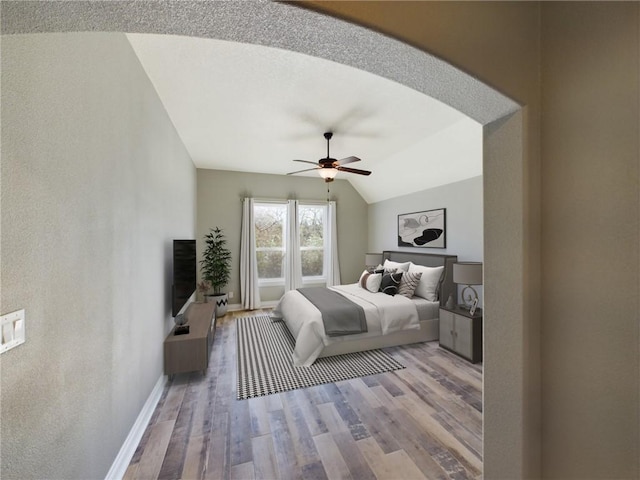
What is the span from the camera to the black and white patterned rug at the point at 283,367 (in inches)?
98.2

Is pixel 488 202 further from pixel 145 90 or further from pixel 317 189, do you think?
pixel 317 189

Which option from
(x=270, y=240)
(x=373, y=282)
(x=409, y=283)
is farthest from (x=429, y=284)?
(x=270, y=240)

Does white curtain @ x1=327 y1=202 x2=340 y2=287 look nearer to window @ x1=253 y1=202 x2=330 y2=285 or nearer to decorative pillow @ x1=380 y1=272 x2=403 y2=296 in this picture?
window @ x1=253 y1=202 x2=330 y2=285

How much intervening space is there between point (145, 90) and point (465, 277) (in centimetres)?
356

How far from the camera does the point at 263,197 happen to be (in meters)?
5.28

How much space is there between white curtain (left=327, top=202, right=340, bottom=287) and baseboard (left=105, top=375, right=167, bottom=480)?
3787 millimetres

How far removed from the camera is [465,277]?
2.92 metres

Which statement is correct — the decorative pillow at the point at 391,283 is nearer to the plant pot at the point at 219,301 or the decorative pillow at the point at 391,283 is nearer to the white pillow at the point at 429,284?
the white pillow at the point at 429,284

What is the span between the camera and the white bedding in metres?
2.91

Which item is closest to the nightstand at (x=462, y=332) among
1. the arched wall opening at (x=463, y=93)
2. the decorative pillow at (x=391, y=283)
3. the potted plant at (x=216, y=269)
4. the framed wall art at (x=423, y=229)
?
the decorative pillow at (x=391, y=283)

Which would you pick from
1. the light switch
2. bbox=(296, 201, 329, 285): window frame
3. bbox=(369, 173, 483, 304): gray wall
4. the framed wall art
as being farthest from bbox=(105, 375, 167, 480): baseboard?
the framed wall art

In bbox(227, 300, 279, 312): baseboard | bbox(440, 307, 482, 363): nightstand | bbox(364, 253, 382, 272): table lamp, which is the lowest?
bbox(227, 300, 279, 312): baseboard

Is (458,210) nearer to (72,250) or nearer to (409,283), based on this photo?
(409,283)

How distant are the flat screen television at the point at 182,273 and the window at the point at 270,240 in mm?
2172
